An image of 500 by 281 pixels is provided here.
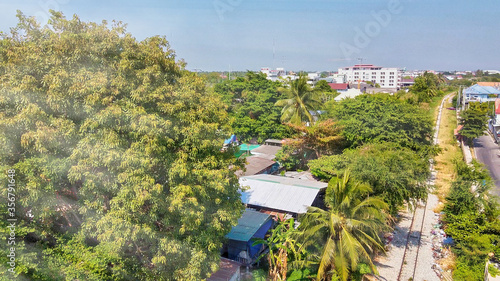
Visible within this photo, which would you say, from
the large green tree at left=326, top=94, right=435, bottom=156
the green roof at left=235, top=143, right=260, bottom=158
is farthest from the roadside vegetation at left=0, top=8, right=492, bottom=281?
the green roof at left=235, top=143, right=260, bottom=158

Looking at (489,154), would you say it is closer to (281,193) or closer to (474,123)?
(474,123)

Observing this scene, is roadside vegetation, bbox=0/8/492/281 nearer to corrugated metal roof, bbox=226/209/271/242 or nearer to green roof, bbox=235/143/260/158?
corrugated metal roof, bbox=226/209/271/242

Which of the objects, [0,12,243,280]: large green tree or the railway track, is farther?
the railway track

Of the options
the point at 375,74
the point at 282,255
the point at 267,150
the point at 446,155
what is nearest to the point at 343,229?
the point at 282,255

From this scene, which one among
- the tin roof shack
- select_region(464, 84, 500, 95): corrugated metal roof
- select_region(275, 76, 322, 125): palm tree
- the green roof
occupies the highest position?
select_region(464, 84, 500, 95): corrugated metal roof

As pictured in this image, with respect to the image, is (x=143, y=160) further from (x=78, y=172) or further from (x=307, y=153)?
(x=307, y=153)

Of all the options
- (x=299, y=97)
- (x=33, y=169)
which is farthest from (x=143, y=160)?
(x=299, y=97)
